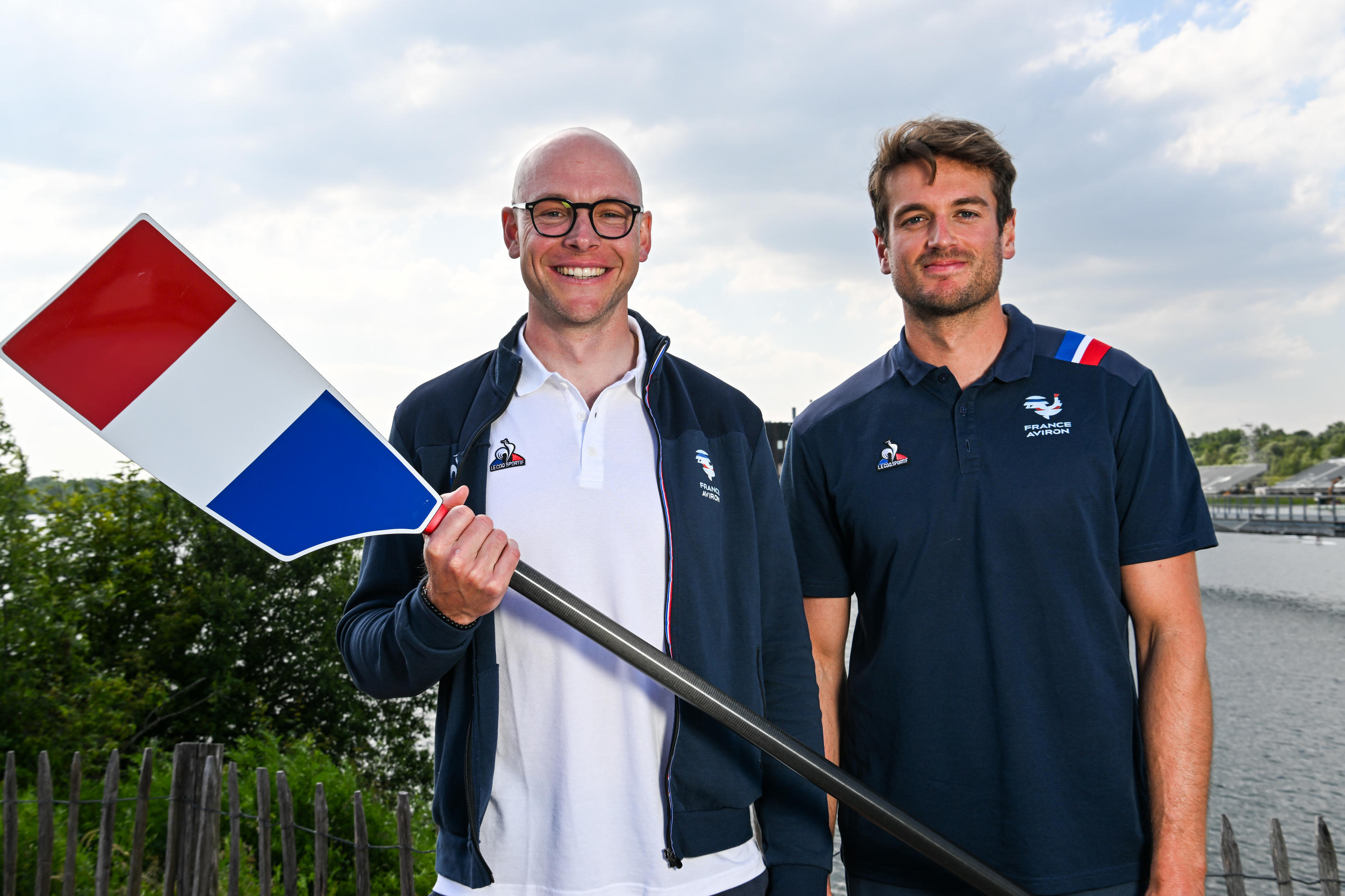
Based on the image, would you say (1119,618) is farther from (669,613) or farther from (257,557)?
(257,557)

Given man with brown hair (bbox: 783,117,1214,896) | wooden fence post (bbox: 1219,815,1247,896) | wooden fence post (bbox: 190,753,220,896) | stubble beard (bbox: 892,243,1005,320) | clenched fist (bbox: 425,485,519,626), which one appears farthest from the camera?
wooden fence post (bbox: 190,753,220,896)

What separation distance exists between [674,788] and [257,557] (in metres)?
10.4

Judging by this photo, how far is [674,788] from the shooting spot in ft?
5.57

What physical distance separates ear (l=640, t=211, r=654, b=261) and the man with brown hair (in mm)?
630

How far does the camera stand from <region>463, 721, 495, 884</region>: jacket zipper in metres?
1.68

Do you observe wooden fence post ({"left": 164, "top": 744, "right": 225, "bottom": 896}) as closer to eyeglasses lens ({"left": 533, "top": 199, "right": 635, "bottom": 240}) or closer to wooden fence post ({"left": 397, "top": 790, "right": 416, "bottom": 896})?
wooden fence post ({"left": 397, "top": 790, "right": 416, "bottom": 896})

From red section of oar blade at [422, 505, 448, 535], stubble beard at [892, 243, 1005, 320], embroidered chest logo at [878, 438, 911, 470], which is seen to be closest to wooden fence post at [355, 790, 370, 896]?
red section of oar blade at [422, 505, 448, 535]

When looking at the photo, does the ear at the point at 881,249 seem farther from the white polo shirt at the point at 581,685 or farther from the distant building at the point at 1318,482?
the distant building at the point at 1318,482

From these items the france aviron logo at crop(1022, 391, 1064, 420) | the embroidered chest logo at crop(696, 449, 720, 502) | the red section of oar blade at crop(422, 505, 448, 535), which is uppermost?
the france aviron logo at crop(1022, 391, 1064, 420)

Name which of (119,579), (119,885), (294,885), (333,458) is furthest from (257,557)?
(333,458)

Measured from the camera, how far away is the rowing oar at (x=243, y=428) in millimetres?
1593

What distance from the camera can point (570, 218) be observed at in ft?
6.40

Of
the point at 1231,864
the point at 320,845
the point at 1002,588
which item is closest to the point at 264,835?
the point at 320,845

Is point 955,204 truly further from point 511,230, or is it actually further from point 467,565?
point 467,565
